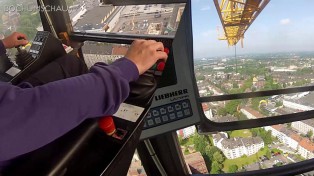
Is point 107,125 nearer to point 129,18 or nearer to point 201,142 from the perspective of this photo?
point 129,18

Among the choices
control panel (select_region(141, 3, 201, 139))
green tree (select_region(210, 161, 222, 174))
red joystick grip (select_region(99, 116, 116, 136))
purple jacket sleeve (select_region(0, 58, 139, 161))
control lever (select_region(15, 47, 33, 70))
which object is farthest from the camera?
green tree (select_region(210, 161, 222, 174))

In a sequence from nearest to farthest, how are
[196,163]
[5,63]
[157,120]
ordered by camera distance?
[5,63]
[157,120]
[196,163]

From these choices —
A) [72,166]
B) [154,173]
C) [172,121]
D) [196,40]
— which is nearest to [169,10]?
[196,40]

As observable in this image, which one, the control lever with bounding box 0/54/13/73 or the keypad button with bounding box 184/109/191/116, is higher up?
the control lever with bounding box 0/54/13/73

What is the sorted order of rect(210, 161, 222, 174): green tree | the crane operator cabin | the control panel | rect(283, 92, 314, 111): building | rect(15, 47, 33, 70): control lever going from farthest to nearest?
1. rect(210, 161, 222, 174): green tree
2. rect(283, 92, 314, 111): building
3. the control panel
4. rect(15, 47, 33, 70): control lever
5. the crane operator cabin

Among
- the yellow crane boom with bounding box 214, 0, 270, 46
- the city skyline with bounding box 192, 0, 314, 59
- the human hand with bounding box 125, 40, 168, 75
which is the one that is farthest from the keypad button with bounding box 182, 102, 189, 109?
the human hand with bounding box 125, 40, 168, 75

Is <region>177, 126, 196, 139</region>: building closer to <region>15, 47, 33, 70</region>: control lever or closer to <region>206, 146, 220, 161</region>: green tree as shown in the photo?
<region>206, 146, 220, 161</region>: green tree

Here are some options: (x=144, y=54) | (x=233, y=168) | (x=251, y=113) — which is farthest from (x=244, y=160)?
(x=144, y=54)
